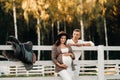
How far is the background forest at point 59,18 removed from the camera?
40406 mm

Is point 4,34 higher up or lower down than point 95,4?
lower down

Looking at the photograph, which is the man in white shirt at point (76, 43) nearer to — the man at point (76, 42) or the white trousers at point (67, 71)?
the man at point (76, 42)

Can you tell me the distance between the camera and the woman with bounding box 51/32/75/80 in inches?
330

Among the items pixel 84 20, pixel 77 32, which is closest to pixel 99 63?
pixel 77 32

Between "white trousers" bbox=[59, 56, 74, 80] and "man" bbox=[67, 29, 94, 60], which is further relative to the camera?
"man" bbox=[67, 29, 94, 60]

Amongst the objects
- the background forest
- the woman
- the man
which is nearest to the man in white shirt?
the man

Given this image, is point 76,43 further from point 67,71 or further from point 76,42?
point 67,71

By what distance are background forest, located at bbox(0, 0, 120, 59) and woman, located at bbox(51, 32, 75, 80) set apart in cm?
3076

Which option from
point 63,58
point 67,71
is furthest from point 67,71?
point 63,58

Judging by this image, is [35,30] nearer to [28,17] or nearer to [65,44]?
[28,17]

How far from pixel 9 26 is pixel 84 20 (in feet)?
23.6

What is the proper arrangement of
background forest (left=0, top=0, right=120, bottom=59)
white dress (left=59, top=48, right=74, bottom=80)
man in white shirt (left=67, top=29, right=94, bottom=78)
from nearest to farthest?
white dress (left=59, top=48, right=74, bottom=80) < man in white shirt (left=67, top=29, right=94, bottom=78) < background forest (left=0, top=0, right=120, bottom=59)

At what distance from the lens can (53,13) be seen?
136ft

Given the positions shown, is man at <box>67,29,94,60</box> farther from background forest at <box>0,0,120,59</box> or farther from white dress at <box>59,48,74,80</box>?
background forest at <box>0,0,120,59</box>
